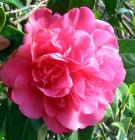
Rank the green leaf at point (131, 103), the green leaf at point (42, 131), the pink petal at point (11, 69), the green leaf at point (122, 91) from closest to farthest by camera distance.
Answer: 1. the pink petal at point (11, 69)
2. the green leaf at point (42, 131)
3. the green leaf at point (122, 91)
4. the green leaf at point (131, 103)

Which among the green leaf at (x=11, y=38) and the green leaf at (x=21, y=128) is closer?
the green leaf at (x=11, y=38)

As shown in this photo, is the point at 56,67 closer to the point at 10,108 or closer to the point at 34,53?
the point at 34,53

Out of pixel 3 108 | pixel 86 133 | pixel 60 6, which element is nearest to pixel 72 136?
pixel 86 133

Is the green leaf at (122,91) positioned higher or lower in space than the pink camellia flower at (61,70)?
lower

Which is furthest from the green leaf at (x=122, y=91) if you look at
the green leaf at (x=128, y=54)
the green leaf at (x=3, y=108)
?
the green leaf at (x=3, y=108)

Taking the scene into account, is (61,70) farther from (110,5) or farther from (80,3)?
(110,5)

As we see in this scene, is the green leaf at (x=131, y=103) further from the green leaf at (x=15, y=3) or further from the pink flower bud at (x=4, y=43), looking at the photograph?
the pink flower bud at (x=4, y=43)
